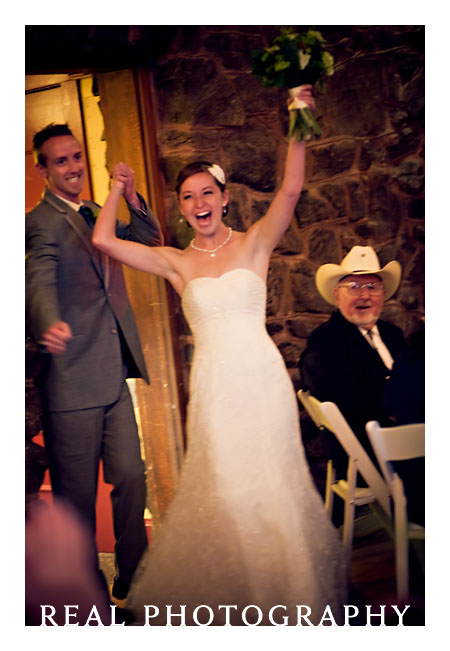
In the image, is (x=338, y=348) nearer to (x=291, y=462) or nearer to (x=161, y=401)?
(x=291, y=462)

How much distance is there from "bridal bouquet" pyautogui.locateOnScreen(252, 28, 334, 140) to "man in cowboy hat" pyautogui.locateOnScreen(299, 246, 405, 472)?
0.49 meters

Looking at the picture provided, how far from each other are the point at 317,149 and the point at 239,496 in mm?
1296

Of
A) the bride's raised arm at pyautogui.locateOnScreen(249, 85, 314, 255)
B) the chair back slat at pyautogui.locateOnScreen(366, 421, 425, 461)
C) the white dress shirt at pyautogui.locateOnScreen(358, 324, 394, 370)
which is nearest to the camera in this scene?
the chair back slat at pyautogui.locateOnScreen(366, 421, 425, 461)

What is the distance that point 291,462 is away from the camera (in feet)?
6.70

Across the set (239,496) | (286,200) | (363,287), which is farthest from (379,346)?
(239,496)

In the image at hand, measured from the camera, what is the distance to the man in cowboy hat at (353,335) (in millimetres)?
2129

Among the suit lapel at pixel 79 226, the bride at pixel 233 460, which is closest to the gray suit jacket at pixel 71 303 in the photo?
the suit lapel at pixel 79 226

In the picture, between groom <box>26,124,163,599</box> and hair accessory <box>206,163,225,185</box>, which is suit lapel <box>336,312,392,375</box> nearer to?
hair accessory <box>206,163,225,185</box>

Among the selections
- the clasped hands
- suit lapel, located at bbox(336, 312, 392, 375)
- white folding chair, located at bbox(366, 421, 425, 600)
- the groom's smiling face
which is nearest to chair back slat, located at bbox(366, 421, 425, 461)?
white folding chair, located at bbox(366, 421, 425, 600)

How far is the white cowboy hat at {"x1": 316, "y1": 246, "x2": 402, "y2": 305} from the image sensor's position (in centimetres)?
214

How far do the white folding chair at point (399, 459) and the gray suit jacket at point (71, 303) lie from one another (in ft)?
3.08

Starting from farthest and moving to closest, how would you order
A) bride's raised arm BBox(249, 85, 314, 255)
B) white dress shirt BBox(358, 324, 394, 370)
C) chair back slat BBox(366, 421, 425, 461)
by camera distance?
white dress shirt BBox(358, 324, 394, 370) → bride's raised arm BBox(249, 85, 314, 255) → chair back slat BBox(366, 421, 425, 461)

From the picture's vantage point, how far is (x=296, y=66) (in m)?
2.00

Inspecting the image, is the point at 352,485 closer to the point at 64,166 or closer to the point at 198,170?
the point at 198,170
